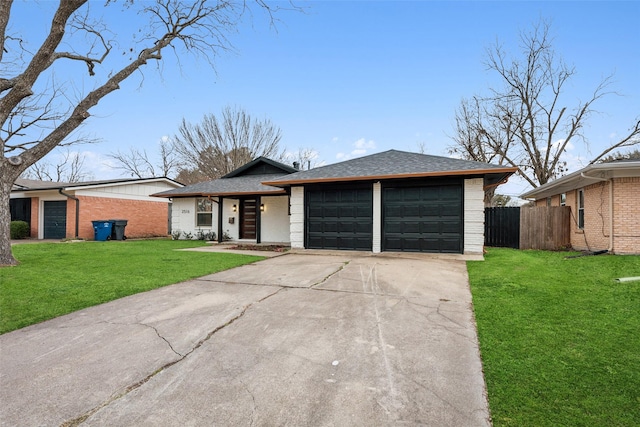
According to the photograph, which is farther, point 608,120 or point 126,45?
point 608,120

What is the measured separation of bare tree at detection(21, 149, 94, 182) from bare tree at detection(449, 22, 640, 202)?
1573 inches

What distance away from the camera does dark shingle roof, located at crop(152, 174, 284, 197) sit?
14.1 metres

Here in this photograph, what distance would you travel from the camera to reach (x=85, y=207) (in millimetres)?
15812

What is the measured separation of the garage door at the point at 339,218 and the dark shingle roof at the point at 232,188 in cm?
289

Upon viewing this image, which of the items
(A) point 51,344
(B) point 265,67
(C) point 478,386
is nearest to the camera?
(C) point 478,386

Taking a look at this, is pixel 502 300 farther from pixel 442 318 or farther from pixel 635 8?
pixel 635 8

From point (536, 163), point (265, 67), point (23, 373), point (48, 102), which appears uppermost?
point (265, 67)

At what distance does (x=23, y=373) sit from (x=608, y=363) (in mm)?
4976

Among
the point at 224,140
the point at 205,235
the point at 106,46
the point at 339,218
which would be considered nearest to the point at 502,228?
the point at 339,218

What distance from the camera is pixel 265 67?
15.0m

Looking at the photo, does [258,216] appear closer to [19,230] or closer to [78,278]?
[78,278]

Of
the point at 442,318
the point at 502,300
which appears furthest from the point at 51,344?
the point at 502,300

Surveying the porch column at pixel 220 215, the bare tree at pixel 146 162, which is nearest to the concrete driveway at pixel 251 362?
the porch column at pixel 220 215

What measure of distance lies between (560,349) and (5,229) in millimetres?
11106
